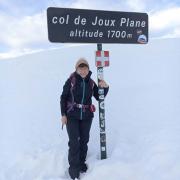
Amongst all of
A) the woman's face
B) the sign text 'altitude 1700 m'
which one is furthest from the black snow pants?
the sign text 'altitude 1700 m'

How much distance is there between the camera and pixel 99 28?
5.34m

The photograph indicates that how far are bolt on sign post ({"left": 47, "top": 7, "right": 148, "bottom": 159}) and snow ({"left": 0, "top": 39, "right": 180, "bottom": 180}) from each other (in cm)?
61

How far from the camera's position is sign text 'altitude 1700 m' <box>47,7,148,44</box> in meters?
5.10

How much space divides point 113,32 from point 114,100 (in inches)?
107

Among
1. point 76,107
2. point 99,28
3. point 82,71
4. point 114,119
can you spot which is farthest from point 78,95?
point 114,119

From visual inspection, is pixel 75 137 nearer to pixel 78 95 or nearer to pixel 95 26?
pixel 78 95

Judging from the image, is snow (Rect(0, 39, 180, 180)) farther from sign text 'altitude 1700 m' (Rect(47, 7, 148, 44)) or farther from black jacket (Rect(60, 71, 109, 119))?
sign text 'altitude 1700 m' (Rect(47, 7, 148, 44))

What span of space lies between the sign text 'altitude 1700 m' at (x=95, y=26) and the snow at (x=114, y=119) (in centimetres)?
173

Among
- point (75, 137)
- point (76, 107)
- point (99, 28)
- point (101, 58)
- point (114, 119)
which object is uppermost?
point (99, 28)

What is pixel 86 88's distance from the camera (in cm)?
530

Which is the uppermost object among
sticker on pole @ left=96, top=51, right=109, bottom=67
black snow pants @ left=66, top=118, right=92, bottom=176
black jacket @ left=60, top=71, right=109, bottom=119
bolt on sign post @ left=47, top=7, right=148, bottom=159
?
bolt on sign post @ left=47, top=7, right=148, bottom=159

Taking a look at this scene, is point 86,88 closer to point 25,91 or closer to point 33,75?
point 25,91

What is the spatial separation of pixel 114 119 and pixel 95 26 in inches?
90.4

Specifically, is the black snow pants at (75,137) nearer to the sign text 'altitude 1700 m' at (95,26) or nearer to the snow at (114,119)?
the snow at (114,119)
